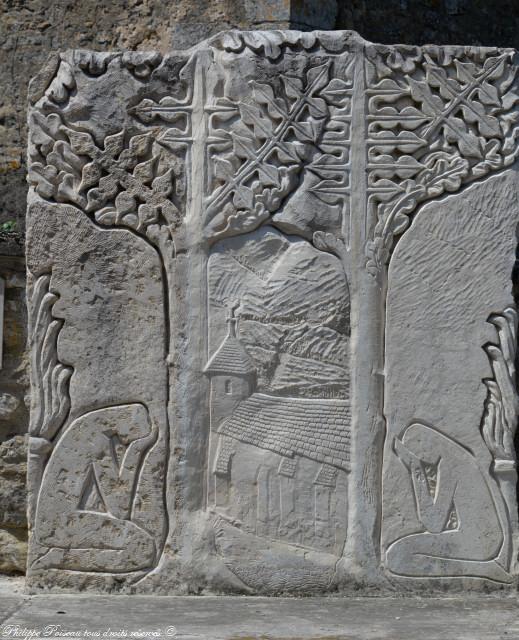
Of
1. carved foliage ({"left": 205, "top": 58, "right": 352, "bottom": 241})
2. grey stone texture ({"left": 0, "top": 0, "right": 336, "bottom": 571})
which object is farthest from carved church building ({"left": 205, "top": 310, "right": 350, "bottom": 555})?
grey stone texture ({"left": 0, "top": 0, "right": 336, "bottom": 571})

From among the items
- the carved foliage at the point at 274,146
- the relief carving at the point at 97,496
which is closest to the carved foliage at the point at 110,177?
the carved foliage at the point at 274,146

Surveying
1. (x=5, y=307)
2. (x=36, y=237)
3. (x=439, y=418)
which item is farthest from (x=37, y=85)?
(x=439, y=418)

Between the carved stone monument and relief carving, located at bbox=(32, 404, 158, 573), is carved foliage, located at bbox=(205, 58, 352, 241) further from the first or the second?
relief carving, located at bbox=(32, 404, 158, 573)

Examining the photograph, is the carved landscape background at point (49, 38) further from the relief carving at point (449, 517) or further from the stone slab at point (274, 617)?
the relief carving at point (449, 517)

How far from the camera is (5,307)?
16.8 feet

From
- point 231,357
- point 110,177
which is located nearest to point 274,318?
point 231,357

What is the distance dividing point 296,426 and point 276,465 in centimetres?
19

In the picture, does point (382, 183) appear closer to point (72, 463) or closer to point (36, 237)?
point (36, 237)

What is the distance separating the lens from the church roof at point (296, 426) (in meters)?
4.66

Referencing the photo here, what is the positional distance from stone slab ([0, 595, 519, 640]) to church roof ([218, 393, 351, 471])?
24.6 inches

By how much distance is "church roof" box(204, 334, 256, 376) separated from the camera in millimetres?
4684

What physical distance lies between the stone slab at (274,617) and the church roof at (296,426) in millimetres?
625

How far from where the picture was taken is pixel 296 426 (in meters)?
4.68

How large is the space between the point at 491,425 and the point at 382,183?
3.76 feet
